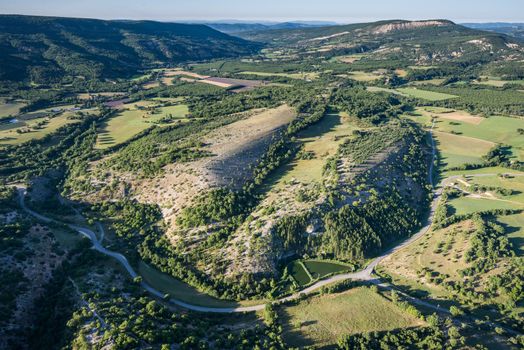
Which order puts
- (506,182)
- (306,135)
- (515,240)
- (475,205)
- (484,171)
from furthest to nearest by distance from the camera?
(306,135) → (484,171) → (506,182) → (475,205) → (515,240)

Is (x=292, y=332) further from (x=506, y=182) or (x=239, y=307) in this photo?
(x=506, y=182)

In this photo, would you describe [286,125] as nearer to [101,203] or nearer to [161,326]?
[101,203]

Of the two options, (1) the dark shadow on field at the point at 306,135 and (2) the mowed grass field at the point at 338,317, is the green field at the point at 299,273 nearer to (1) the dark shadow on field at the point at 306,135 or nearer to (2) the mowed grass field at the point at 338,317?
(2) the mowed grass field at the point at 338,317

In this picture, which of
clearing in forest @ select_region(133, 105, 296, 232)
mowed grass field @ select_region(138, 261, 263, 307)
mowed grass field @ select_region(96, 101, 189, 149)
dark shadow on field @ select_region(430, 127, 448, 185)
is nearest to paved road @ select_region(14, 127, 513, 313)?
mowed grass field @ select_region(138, 261, 263, 307)

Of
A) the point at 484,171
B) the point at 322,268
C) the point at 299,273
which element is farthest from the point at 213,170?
the point at 484,171

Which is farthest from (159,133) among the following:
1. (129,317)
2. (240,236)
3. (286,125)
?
(129,317)

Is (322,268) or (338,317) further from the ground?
(322,268)

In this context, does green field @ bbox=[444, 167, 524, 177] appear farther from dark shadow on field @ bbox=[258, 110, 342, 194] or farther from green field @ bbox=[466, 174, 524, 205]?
dark shadow on field @ bbox=[258, 110, 342, 194]
